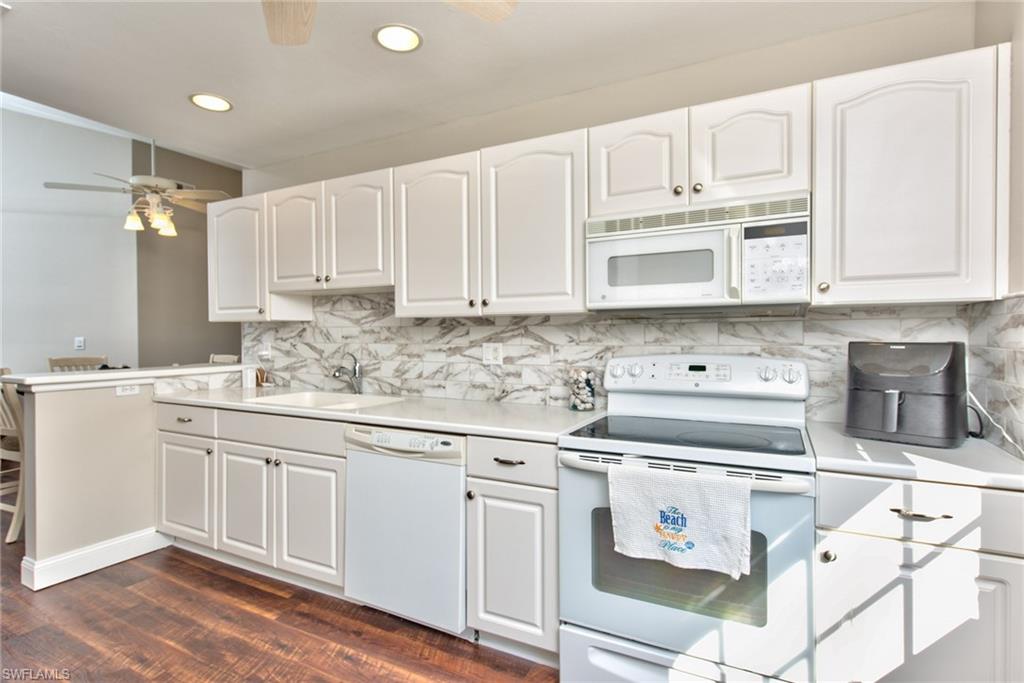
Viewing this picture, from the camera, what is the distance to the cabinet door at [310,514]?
2131mm

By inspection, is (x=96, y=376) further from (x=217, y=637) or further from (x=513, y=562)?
(x=513, y=562)

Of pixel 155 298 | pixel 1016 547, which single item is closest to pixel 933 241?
pixel 1016 547

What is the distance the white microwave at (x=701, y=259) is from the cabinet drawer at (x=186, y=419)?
6.67 ft

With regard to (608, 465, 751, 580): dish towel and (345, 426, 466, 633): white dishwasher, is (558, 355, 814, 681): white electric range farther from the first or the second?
(345, 426, 466, 633): white dishwasher

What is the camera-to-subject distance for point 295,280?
279 centimetres

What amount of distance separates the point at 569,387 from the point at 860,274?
47.8 inches

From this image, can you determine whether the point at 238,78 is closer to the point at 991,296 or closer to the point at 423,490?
the point at 423,490

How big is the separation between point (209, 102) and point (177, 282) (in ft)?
12.3

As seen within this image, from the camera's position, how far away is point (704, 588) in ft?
4.83

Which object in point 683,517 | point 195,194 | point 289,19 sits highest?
point 195,194

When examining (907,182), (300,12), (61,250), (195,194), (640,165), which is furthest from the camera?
(61,250)

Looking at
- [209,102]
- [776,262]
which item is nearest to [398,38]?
[209,102]

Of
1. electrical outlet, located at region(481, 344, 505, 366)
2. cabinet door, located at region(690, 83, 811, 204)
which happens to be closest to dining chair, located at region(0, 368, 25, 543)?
electrical outlet, located at region(481, 344, 505, 366)

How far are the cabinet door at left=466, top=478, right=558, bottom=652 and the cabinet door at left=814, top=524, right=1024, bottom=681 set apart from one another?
0.80 meters
